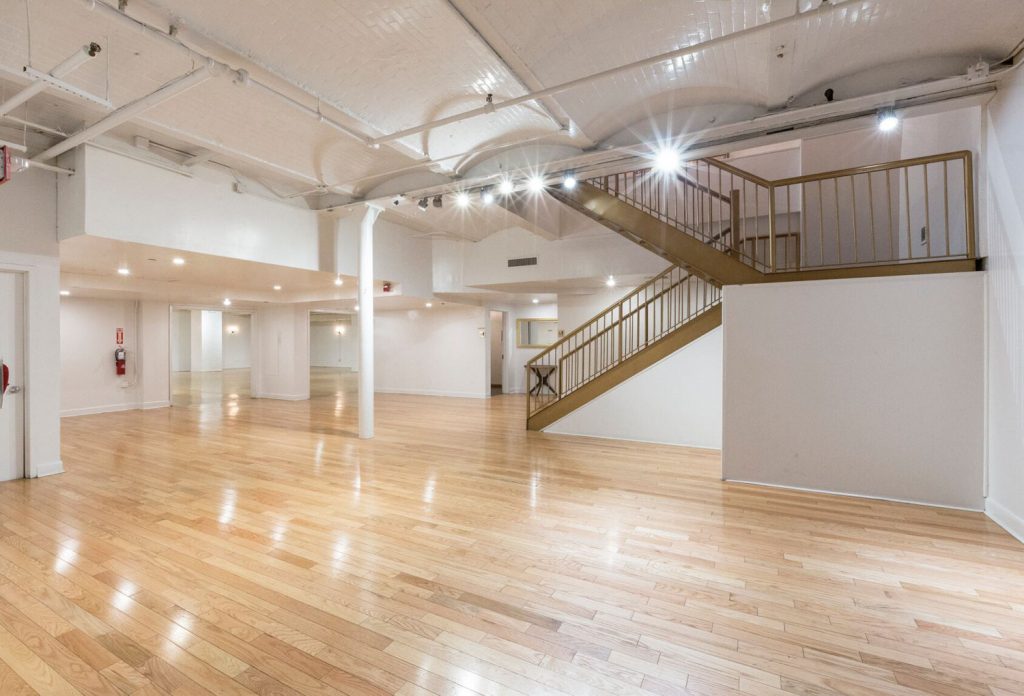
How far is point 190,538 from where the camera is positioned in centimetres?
347

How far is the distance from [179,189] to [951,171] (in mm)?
8844

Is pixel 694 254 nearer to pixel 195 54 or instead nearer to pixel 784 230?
pixel 784 230

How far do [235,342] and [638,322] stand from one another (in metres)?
22.0

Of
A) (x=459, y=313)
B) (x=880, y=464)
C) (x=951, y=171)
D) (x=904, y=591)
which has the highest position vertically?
(x=951, y=171)

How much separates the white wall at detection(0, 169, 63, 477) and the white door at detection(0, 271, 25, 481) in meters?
0.07

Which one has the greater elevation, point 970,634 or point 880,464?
point 880,464

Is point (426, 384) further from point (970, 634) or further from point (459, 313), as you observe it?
point (970, 634)

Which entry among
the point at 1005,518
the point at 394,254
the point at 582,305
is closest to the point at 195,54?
the point at 394,254

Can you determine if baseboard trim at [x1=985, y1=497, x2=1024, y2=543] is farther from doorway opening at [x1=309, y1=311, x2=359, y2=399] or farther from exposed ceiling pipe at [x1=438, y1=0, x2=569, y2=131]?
doorway opening at [x1=309, y1=311, x2=359, y2=399]

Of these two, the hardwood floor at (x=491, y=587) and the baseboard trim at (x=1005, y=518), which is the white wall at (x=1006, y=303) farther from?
the hardwood floor at (x=491, y=587)

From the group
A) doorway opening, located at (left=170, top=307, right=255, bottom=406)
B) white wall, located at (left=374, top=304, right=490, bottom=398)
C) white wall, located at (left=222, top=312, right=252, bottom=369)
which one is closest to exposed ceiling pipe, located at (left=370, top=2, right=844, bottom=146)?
white wall, located at (left=374, top=304, right=490, bottom=398)

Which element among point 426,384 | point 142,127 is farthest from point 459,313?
point 142,127

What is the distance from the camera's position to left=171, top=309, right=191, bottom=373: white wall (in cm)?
2022

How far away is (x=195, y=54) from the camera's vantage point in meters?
3.14
